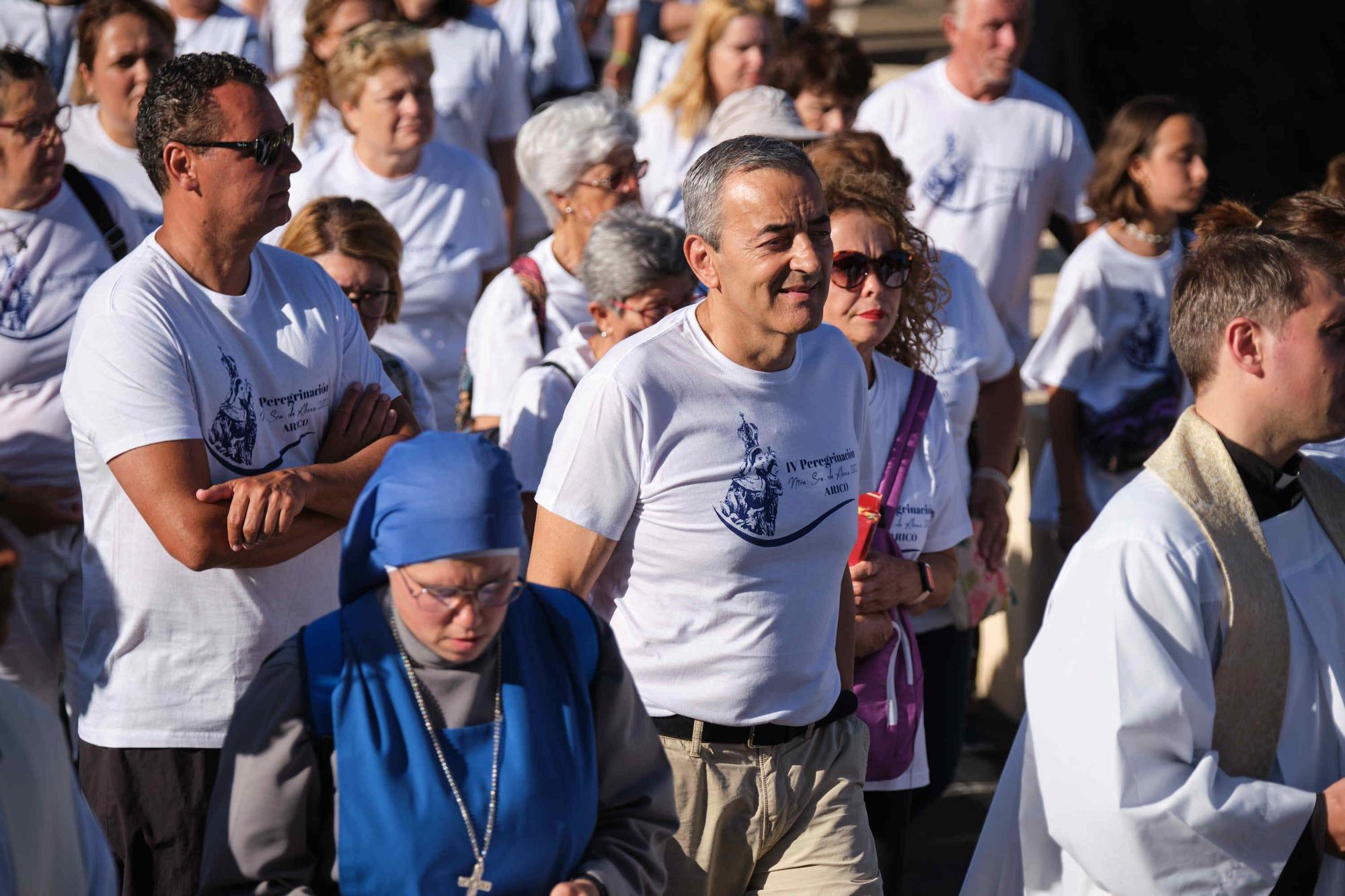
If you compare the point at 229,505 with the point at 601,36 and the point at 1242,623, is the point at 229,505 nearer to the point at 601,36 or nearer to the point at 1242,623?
the point at 1242,623

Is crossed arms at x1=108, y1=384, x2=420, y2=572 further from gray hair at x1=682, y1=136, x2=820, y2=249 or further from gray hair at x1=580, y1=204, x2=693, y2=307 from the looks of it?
gray hair at x1=580, y1=204, x2=693, y2=307

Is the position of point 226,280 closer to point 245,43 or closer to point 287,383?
Result: point 287,383

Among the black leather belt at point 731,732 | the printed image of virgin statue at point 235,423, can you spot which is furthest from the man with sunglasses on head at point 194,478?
the black leather belt at point 731,732

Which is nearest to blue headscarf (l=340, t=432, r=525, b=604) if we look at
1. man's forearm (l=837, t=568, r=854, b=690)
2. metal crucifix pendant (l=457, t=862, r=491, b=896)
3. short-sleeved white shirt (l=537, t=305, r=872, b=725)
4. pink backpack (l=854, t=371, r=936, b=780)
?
metal crucifix pendant (l=457, t=862, r=491, b=896)

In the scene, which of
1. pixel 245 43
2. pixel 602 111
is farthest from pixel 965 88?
pixel 245 43

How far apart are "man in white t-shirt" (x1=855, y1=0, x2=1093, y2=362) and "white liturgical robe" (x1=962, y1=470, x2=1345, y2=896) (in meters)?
3.43

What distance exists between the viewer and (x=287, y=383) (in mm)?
3373

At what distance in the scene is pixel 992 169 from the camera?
621 centimetres

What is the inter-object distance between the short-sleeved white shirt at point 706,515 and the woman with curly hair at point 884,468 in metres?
0.56

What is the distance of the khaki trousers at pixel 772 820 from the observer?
318 cm

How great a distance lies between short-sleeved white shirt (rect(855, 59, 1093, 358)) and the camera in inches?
245

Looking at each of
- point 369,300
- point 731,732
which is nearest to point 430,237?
point 369,300

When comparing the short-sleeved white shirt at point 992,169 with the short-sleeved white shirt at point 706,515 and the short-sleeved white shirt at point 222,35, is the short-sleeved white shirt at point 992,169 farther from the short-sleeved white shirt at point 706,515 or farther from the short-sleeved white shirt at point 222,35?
the short-sleeved white shirt at point 706,515

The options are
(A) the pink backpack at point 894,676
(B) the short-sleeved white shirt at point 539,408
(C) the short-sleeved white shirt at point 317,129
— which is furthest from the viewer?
(C) the short-sleeved white shirt at point 317,129
